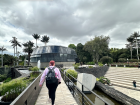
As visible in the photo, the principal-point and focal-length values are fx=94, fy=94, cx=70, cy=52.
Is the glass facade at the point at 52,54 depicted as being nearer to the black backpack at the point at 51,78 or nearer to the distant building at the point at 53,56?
the distant building at the point at 53,56

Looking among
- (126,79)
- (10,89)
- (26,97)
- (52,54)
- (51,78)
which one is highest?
(52,54)

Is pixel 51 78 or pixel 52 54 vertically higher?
pixel 52 54

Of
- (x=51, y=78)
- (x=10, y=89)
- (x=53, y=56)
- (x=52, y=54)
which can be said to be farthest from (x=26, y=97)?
(x=52, y=54)

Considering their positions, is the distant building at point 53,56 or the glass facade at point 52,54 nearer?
the distant building at point 53,56

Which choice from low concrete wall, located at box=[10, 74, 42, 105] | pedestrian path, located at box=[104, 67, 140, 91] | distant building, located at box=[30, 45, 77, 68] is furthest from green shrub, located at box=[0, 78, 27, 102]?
distant building, located at box=[30, 45, 77, 68]

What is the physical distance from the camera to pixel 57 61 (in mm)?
32781

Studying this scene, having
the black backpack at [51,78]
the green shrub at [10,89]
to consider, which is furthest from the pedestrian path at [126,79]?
the green shrub at [10,89]

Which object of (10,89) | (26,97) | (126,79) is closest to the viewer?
(26,97)

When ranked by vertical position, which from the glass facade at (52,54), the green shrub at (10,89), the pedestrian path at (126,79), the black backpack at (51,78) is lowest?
the pedestrian path at (126,79)

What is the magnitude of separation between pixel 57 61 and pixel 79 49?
96.4 ft

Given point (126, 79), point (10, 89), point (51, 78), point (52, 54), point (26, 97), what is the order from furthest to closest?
point (52, 54)
point (126, 79)
point (10, 89)
point (51, 78)
point (26, 97)

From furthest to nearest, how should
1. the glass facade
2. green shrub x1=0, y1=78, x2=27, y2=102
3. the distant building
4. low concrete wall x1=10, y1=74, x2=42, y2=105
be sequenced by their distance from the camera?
the glass facade → the distant building → green shrub x1=0, y1=78, x2=27, y2=102 → low concrete wall x1=10, y1=74, x2=42, y2=105

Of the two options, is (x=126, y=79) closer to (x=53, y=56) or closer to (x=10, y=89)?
(x=10, y=89)

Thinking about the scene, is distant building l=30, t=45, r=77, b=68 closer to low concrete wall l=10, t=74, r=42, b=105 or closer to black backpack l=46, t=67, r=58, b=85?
low concrete wall l=10, t=74, r=42, b=105
